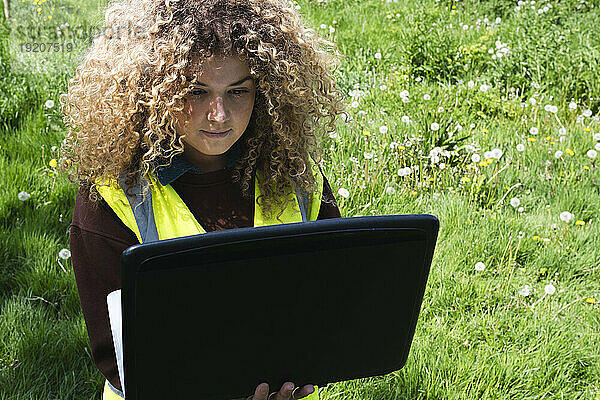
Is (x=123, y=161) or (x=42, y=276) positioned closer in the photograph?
(x=123, y=161)

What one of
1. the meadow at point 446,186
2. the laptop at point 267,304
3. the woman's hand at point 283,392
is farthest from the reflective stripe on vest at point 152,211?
the meadow at point 446,186

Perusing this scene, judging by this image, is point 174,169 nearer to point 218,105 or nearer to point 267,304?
point 218,105

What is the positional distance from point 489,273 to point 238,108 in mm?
1844

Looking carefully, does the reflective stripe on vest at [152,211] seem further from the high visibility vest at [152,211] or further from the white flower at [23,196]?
the white flower at [23,196]

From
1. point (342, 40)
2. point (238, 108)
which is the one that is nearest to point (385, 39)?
point (342, 40)

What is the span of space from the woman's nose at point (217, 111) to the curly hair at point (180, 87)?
0.06 m

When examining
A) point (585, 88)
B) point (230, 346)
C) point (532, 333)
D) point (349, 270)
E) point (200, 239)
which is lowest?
point (532, 333)

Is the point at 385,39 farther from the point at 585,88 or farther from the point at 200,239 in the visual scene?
the point at 200,239

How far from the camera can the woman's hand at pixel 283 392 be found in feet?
4.02

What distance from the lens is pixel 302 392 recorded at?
4.53ft

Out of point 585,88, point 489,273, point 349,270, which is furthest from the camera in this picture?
point 585,88

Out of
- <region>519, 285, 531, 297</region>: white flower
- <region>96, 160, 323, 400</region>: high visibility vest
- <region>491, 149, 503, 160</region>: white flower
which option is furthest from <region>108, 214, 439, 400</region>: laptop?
<region>491, 149, 503, 160</region>: white flower

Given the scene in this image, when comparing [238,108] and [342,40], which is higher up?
[238,108]

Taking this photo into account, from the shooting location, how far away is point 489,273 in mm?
2938
